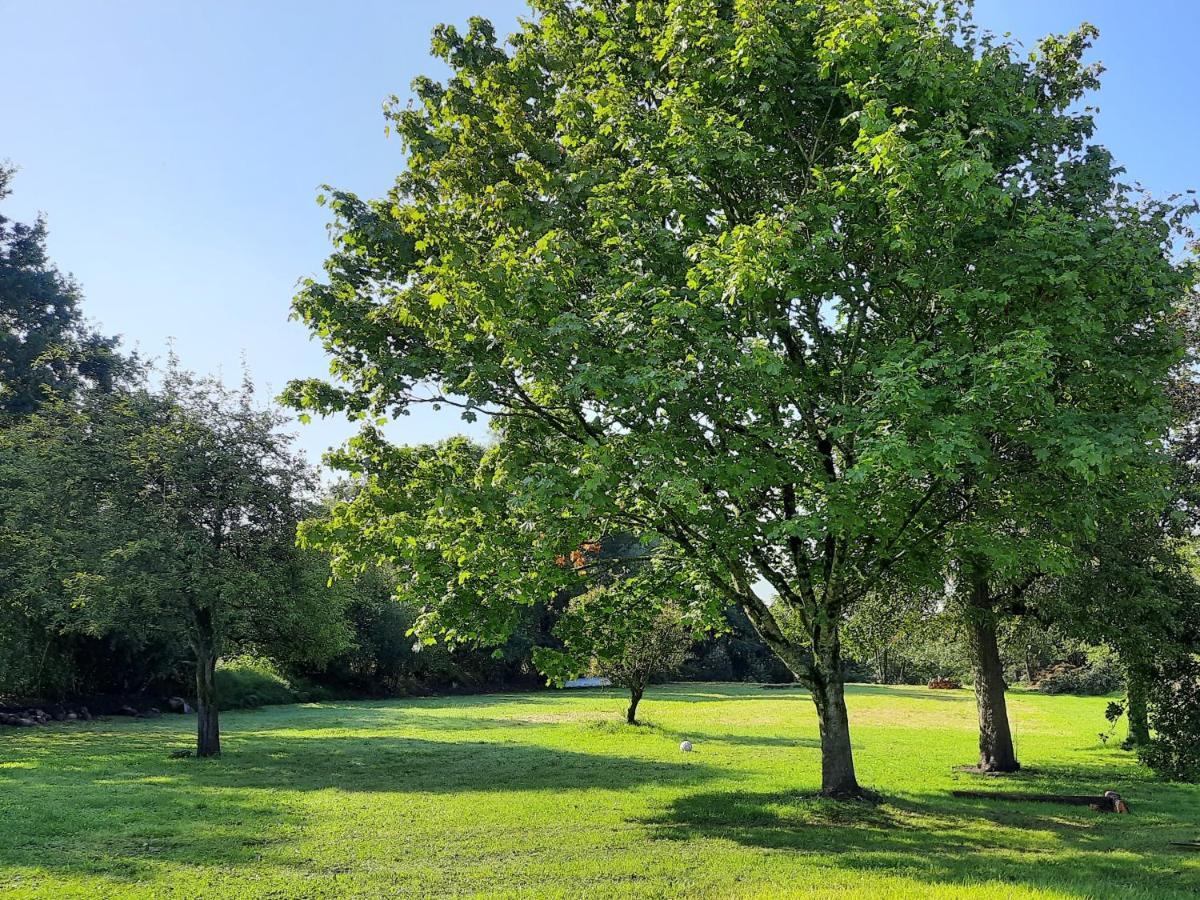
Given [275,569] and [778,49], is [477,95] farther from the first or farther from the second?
[275,569]

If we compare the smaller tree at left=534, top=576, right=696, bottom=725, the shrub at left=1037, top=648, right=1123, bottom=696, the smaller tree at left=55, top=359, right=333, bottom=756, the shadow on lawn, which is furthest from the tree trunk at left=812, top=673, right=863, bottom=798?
the shrub at left=1037, top=648, right=1123, bottom=696

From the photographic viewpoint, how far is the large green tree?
9.05 metres

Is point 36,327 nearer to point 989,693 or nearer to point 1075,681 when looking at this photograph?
point 989,693

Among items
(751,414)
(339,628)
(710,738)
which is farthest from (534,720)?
(751,414)

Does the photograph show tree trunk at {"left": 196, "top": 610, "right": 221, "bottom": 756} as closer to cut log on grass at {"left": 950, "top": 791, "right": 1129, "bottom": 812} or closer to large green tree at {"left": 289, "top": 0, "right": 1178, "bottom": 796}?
large green tree at {"left": 289, "top": 0, "right": 1178, "bottom": 796}

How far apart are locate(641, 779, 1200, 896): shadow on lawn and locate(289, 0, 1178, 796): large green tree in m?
1.30

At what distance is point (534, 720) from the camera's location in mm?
33844

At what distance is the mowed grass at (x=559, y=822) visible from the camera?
8.55 metres

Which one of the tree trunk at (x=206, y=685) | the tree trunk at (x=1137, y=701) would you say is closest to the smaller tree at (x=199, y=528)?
the tree trunk at (x=206, y=685)

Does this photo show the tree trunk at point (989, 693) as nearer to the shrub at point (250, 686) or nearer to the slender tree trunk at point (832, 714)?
the slender tree trunk at point (832, 714)

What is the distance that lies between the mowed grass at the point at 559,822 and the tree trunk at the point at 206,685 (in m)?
0.63

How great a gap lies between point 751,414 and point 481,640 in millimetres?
5507

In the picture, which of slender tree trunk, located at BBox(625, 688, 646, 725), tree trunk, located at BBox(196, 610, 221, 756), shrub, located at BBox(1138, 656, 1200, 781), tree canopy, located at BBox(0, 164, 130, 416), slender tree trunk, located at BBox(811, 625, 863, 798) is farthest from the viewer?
tree canopy, located at BBox(0, 164, 130, 416)

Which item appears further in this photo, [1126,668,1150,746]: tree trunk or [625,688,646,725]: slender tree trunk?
[625,688,646,725]: slender tree trunk
